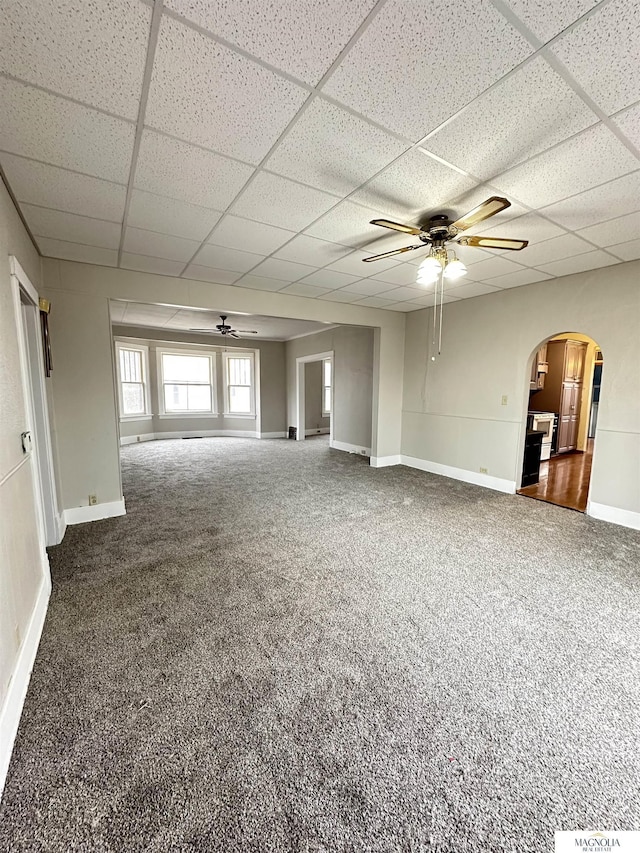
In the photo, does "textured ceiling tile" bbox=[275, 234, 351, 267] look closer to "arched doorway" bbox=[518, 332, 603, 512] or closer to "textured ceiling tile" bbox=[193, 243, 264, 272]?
"textured ceiling tile" bbox=[193, 243, 264, 272]

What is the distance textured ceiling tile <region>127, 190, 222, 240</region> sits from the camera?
2.35m

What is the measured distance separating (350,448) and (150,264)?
486cm

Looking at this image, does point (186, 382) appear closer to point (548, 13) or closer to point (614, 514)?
point (614, 514)

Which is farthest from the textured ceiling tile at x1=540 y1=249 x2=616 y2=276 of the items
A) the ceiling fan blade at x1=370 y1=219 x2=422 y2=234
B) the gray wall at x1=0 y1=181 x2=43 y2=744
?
the gray wall at x1=0 y1=181 x2=43 y2=744

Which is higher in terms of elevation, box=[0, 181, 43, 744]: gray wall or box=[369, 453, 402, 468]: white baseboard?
box=[0, 181, 43, 744]: gray wall

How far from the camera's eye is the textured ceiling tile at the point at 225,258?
3.19 metres

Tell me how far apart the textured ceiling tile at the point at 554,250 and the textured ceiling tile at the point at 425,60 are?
76.7 inches

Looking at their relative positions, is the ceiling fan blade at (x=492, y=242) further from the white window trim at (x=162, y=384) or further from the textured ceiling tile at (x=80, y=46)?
the white window trim at (x=162, y=384)

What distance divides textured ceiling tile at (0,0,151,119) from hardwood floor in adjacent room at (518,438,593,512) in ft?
16.4

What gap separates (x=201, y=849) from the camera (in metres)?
1.04

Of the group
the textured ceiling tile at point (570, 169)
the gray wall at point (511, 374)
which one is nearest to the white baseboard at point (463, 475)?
the gray wall at point (511, 374)

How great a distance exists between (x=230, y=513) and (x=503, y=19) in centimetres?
389

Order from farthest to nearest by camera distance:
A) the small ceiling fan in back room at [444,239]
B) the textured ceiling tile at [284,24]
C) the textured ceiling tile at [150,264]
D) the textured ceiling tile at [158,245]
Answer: the textured ceiling tile at [150,264], the textured ceiling tile at [158,245], the small ceiling fan in back room at [444,239], the textured ceiling tile at [284,24]

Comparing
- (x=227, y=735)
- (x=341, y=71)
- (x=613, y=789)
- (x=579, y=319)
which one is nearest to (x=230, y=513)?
(x=227, y=735)
